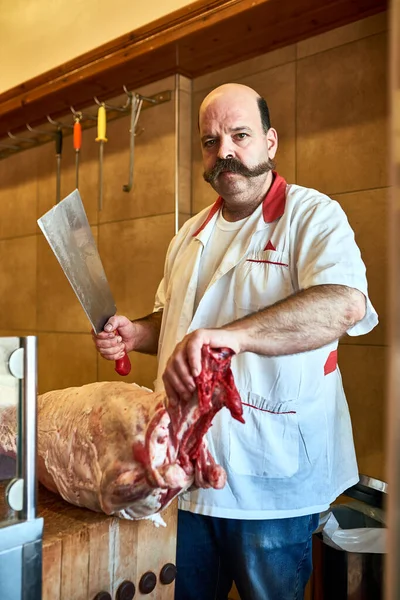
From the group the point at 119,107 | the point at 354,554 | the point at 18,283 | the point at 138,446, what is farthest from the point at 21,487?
the point at 18,283

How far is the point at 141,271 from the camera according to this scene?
8.66 feet

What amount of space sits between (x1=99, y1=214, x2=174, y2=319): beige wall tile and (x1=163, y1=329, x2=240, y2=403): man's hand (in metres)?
1.63

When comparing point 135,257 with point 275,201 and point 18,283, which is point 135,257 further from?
point 275,201

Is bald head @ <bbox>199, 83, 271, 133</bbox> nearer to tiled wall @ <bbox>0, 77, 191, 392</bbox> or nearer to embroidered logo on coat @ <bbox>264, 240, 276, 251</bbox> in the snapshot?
embroidered logo on coat @ <bbox>264, 240, 276, 251</bbox>

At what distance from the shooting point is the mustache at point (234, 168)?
148cm

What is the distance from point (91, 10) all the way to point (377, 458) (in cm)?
220

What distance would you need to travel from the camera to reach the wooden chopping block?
963mm

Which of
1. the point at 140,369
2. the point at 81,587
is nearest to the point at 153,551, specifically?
the point at 81,587

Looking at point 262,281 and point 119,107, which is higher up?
point 119,107

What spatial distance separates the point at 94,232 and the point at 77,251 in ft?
5.92

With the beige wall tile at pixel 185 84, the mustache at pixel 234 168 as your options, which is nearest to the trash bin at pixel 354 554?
the mustache at pixel 234 168

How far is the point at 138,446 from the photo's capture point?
958 millimetres

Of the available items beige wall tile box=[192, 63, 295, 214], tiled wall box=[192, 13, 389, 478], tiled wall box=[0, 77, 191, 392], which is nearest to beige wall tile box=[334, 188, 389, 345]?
tiled wall box=[192, 13, 389, 478]

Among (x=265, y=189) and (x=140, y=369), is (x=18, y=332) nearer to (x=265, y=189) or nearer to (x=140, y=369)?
(x=140, y=369)
